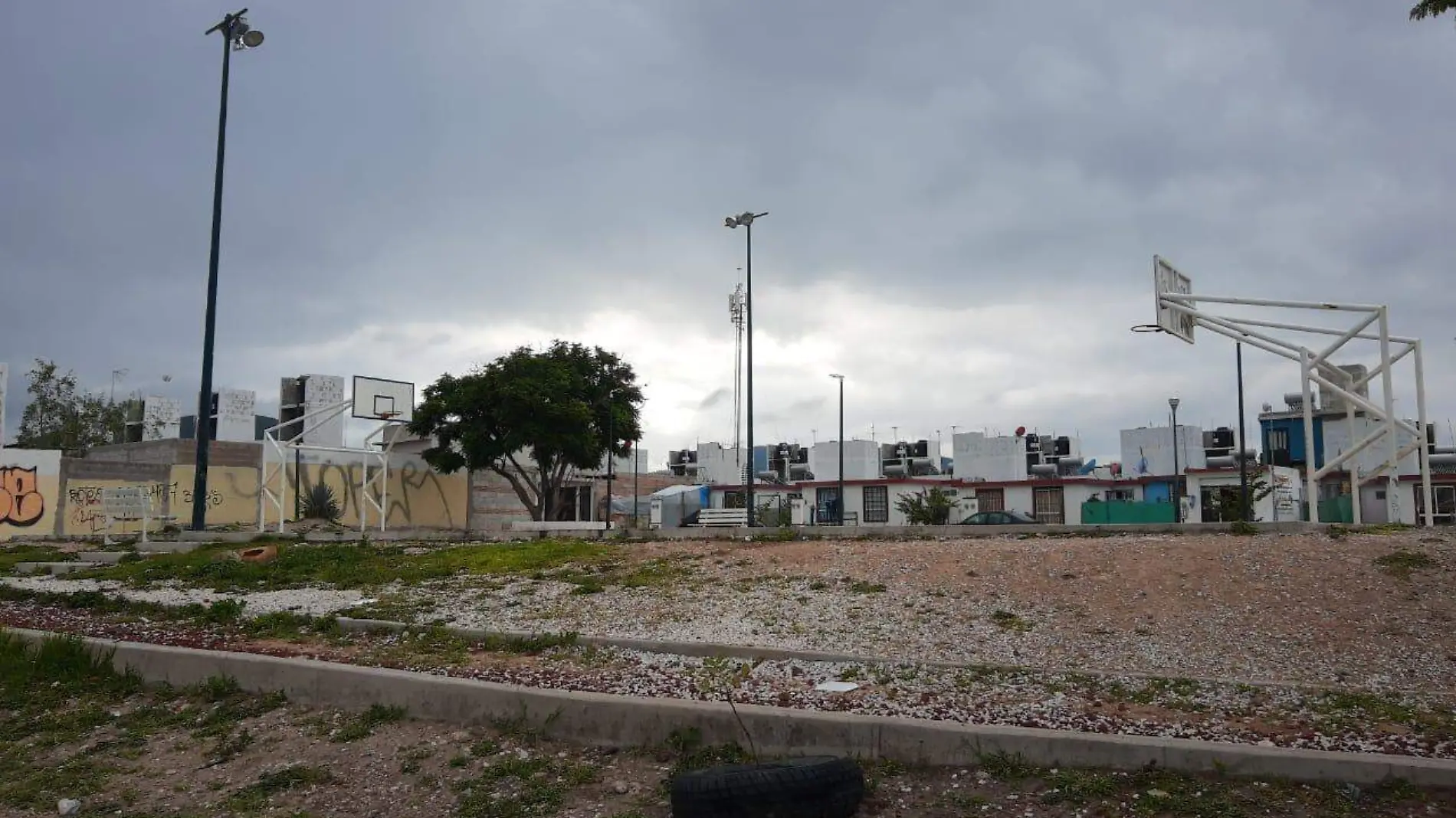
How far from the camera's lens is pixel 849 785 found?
5.59m

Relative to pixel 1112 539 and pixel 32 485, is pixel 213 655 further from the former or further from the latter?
pixel 32 485

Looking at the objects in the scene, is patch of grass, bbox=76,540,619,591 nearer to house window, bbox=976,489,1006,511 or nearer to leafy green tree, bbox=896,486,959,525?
leafy green tree, bbox=896,486,959,525

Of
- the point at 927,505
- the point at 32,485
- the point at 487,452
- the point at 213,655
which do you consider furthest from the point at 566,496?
the point at 213,655

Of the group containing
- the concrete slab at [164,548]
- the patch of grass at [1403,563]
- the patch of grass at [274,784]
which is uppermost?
the patch of grass at [1403,563]

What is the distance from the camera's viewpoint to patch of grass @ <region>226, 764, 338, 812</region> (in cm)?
639

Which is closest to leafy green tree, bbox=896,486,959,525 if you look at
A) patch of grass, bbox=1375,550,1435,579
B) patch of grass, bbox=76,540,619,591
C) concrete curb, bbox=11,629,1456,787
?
patch of grass, bbox=76,540,619,591

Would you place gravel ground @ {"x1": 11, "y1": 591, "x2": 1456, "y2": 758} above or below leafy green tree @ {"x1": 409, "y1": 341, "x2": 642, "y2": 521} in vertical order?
below

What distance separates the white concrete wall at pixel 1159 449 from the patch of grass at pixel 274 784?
53.4 metres

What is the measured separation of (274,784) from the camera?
6676 mm

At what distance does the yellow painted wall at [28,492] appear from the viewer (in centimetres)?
2972

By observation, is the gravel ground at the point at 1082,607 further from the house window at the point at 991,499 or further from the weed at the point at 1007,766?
the house window at the point at 991,499

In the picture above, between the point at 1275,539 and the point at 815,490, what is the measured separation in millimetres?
36254

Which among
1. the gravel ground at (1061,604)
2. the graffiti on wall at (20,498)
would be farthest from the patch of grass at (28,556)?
the graffiti on wall at (20,498)

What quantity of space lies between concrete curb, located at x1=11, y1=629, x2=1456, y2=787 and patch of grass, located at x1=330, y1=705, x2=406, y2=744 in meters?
0.07
